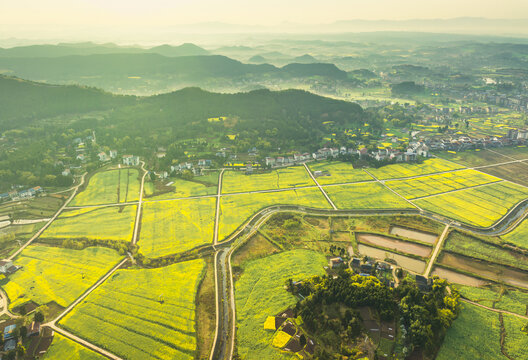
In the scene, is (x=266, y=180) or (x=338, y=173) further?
(x=338, y=173)

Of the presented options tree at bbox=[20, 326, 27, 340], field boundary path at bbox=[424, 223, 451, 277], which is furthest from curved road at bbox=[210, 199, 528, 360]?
tree at bbox=[20, 326, 27, 340]

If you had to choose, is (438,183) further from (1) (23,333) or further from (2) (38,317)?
(1) (23,333)

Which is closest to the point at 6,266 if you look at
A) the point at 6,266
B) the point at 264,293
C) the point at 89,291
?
the point at 6,266

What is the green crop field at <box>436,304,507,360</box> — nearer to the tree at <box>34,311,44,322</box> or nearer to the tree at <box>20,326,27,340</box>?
the tree at <box>34,311,44,322</box>

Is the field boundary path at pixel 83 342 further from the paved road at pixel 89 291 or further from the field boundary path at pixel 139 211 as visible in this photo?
the field boundary path at pixel 139 211

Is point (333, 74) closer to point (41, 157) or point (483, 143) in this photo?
point (483, 143)
